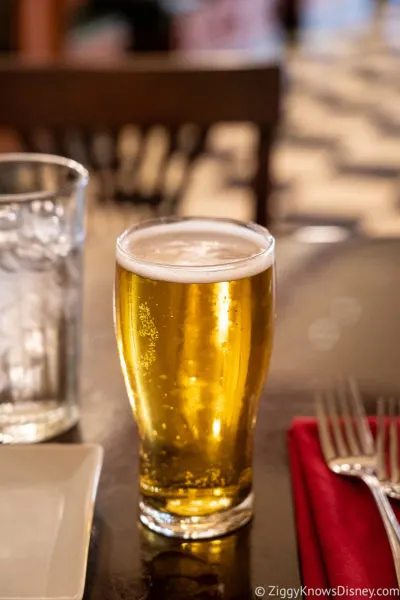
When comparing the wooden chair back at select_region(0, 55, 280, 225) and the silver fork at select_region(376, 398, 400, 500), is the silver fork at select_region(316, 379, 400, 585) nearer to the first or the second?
the silver fork at select_region(376, 398, 400, 500)

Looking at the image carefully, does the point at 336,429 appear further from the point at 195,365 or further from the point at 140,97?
the point at 140,97

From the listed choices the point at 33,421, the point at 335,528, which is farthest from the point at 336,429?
Answer: the point at 33,421

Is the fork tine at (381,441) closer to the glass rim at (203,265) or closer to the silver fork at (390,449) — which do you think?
the silver fork at (390,449)

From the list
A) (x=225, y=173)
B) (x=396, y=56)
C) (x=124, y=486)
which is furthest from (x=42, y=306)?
(x=396, y=56)

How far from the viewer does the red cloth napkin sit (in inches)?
18.8

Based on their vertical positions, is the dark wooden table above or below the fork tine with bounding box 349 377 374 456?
below

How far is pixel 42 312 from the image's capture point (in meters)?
A: 0.65

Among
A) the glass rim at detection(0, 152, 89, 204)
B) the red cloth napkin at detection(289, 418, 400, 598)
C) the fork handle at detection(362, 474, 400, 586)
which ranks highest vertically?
the glass rim at detection(0, 152, 89, 204)

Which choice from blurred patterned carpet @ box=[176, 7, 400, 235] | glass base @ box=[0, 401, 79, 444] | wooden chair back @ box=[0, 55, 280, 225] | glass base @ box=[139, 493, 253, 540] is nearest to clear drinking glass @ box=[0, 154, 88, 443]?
glass base @ box=[0, 401, 79, 444]

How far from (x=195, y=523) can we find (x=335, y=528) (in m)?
0.08

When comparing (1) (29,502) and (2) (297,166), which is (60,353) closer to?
(1) (29,502)

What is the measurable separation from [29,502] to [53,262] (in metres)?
0.18

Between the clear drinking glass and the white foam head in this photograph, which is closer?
the white foam head

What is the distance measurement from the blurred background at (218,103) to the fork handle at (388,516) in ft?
2.58
